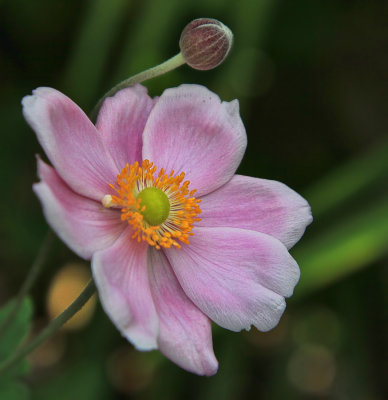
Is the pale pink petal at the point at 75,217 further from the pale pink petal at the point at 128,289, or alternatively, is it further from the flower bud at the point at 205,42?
the flower bud at the point at 205,42

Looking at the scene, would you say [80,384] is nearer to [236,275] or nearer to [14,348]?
[14,348]

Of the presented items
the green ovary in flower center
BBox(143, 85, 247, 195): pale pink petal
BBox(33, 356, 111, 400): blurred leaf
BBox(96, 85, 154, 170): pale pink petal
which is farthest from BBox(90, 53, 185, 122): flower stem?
Result: BBox(33, 356, 111, 400): blurred leaf

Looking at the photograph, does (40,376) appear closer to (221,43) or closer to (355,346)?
(355,346)

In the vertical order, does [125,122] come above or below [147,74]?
below

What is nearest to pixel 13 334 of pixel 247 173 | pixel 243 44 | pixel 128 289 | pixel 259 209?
pixel 128 289

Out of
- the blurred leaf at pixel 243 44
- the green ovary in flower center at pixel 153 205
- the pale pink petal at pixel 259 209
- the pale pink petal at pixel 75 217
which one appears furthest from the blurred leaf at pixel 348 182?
the pale pink petal at pixel 75 217

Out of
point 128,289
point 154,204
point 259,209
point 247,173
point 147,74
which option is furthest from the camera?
point 247,173
